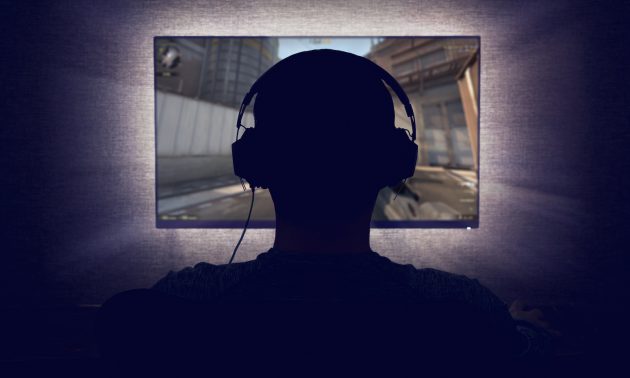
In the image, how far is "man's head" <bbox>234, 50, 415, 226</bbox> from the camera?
2.01ft

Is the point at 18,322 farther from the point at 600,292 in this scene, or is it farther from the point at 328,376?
the point at 600,292

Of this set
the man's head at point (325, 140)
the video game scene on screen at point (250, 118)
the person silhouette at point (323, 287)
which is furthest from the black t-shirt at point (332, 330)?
the video game scene on screen at point (250, 118)

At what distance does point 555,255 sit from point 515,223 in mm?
264

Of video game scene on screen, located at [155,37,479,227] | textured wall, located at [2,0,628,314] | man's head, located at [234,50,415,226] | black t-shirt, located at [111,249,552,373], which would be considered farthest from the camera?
textured wall, located at [2,0,628,314]

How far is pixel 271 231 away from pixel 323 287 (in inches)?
59.7

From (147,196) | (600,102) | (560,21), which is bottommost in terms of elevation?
(147,196)

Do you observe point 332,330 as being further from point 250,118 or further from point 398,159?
point 250,118

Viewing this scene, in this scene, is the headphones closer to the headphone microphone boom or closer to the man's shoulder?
the headphone microphone boom

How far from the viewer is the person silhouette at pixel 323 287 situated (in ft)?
1.42

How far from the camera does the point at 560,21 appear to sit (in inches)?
77.8

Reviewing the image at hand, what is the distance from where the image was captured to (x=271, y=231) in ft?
6.64

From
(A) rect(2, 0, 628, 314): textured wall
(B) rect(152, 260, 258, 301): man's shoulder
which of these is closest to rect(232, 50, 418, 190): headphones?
(B) rect(152, 260, 258, 301): man's shoulder

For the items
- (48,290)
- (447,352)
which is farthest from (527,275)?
(48,290)

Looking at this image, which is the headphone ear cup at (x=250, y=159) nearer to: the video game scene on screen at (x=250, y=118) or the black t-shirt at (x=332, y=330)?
the black t-shirt at (x=332, y=330)
